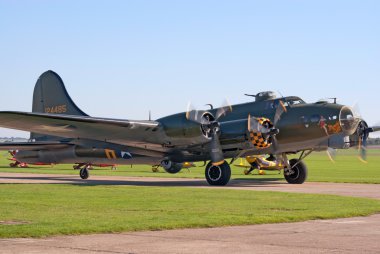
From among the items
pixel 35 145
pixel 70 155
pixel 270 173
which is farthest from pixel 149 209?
pixel 270 173

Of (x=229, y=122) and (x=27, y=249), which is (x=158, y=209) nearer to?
(x=27, y=249)

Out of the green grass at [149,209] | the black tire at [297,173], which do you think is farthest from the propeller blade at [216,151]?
the green grass at [149,209]

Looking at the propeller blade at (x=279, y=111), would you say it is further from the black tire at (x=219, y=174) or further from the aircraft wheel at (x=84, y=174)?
the aircraft wheel at (x=84, y=174)

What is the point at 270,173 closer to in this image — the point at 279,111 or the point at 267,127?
the point at 279,111

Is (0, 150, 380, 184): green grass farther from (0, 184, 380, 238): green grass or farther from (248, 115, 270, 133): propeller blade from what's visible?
(0, 184, 380, 238): green grass

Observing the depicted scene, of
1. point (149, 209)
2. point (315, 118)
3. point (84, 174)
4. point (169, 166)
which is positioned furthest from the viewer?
point (84, 174)

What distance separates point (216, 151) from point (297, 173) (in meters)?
5.73

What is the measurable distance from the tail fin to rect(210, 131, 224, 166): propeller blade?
427 inches

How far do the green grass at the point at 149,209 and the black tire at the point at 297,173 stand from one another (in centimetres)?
971

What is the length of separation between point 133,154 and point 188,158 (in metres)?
4.34

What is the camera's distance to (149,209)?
18250mm

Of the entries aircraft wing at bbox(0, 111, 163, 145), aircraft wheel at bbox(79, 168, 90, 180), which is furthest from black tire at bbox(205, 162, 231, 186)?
aircraft wheel at bbox(79, 168, 90, 180)

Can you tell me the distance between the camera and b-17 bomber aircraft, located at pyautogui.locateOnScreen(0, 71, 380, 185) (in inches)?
1182

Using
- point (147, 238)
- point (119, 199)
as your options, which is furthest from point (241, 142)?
Answer: point (147, 238)
